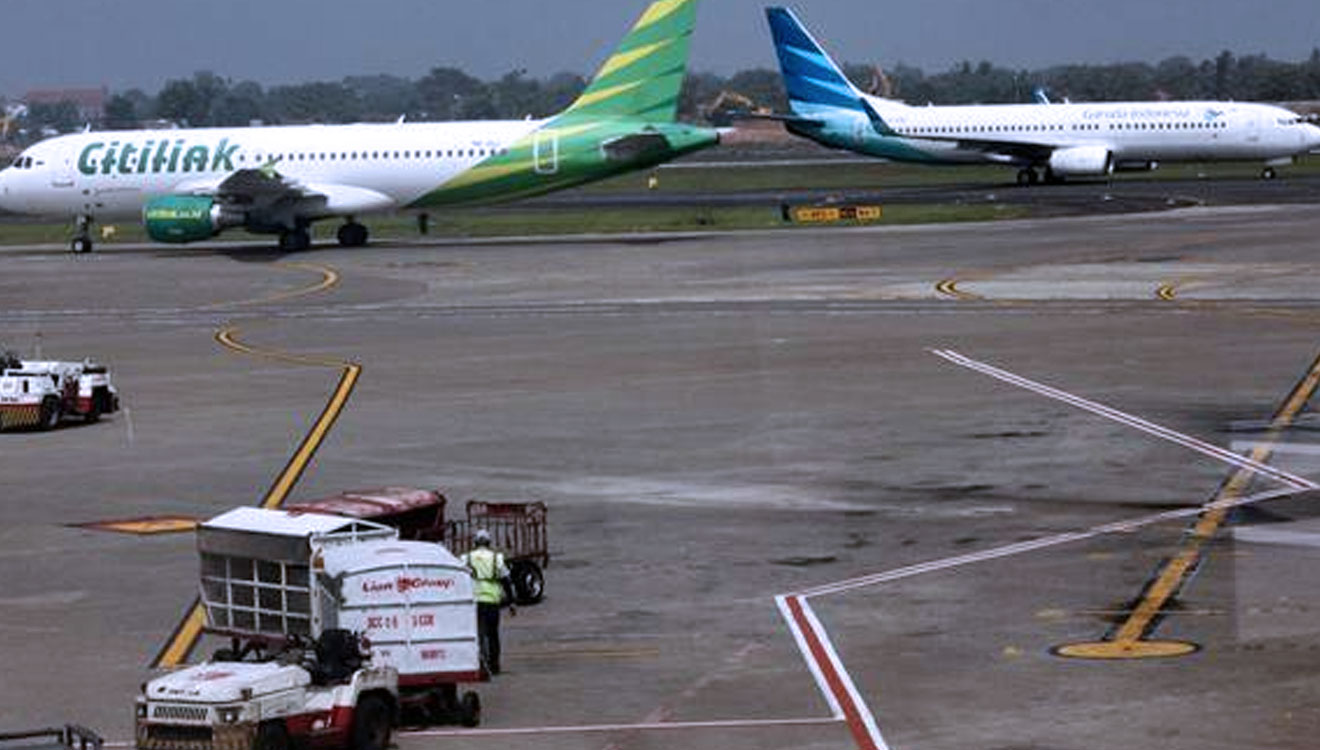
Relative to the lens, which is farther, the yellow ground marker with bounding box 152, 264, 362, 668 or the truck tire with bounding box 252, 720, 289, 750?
the yellow ground marker with bounding box 152, 264, 362, 668

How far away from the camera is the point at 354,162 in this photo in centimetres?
9862

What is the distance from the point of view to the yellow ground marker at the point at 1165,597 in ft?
86.8

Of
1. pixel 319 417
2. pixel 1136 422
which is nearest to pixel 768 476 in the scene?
pixel 1136 422

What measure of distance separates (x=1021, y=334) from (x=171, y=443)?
24067 millimetres

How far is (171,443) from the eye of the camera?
152 feet

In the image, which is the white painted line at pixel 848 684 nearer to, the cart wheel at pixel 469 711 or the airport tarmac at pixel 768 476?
the airport tarmac at pixel 768 476

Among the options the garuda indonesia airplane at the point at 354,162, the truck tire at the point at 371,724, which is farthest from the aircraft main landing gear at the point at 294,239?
the truck tire at the point at 371,724

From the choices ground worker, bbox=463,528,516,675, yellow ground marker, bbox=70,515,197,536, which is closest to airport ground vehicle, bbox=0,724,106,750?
ground worker, bbox=463,528,516,675

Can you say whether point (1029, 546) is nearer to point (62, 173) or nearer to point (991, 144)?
point (62, 173)

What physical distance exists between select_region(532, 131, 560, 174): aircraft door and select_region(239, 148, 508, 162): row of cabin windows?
1.38 meters

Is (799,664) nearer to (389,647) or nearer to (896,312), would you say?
Answer: (389,647)

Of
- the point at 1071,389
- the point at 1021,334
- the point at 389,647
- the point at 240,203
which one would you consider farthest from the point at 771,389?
the point at 240,203

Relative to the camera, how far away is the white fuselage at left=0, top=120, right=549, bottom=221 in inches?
3834

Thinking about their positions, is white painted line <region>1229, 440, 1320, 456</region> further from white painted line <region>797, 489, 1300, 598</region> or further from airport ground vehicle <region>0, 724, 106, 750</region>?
airport ground vehicle <region>0, 724, 106, 750</region>
